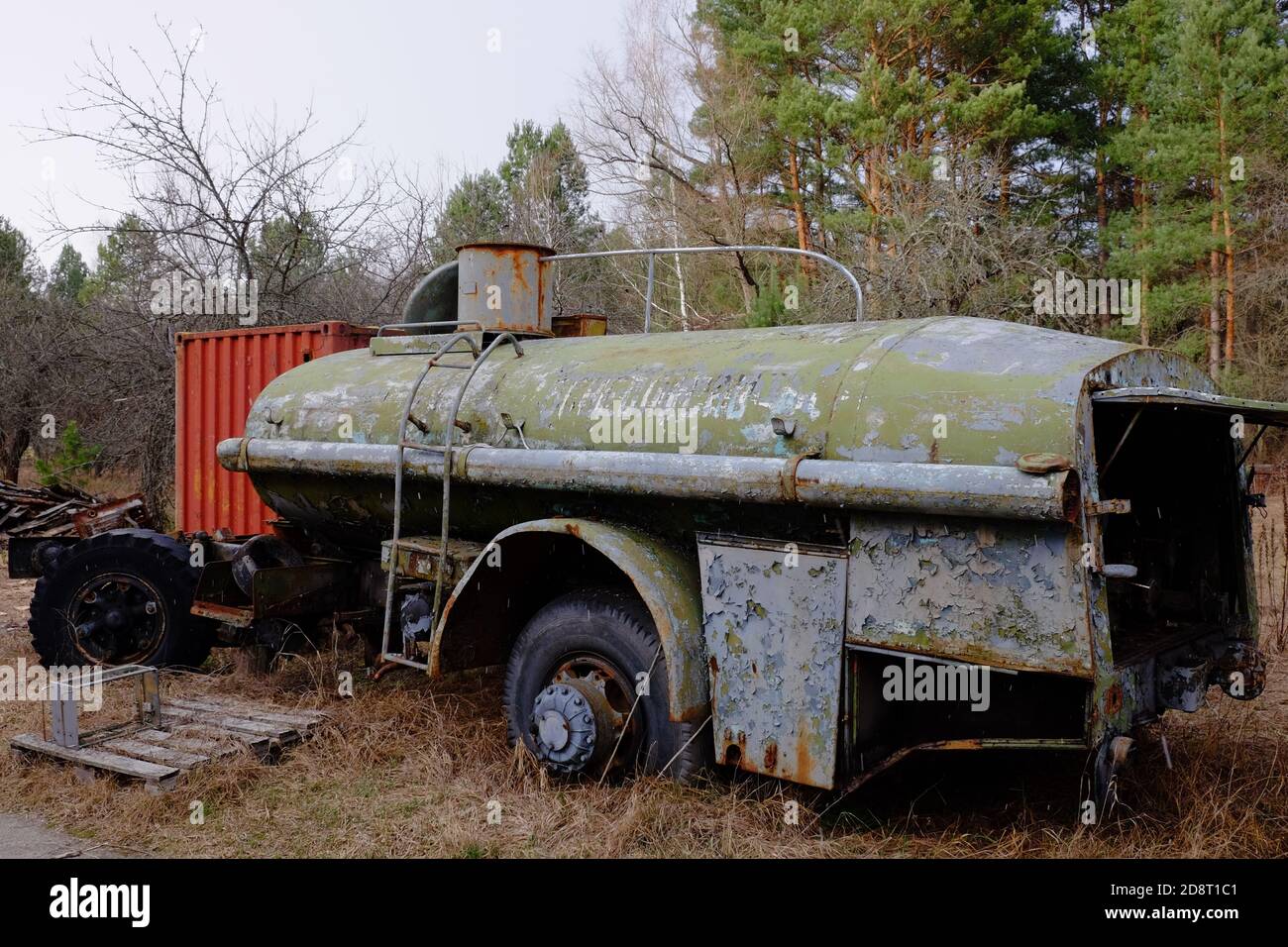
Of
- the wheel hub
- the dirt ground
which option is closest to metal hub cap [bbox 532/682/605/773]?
the wheel hub

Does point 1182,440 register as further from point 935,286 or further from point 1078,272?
point 1078,272

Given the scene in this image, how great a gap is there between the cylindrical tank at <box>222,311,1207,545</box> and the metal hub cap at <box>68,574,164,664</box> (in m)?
1.09

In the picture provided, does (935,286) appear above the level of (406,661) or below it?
above

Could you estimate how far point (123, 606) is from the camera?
22.1ft

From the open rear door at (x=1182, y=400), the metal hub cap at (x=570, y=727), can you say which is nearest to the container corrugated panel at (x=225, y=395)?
the metal hub cap at (x=570, y=727)

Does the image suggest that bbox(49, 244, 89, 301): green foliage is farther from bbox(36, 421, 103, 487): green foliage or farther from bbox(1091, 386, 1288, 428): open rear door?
bbox(1091, 386, 1288, 428): open rear door

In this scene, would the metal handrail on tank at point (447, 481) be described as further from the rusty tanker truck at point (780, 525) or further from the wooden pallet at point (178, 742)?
the wooden pallet at point (178, 742)

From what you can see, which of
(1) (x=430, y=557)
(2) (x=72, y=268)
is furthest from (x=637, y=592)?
(2) (x=72, y=268)

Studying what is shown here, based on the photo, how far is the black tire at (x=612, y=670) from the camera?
4.56 meters

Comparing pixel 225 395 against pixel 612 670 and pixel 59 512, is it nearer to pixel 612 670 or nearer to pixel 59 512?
pixel 59 512

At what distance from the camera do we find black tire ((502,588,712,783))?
4562 mm

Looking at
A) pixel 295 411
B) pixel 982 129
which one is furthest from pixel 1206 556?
pixel 982 129
